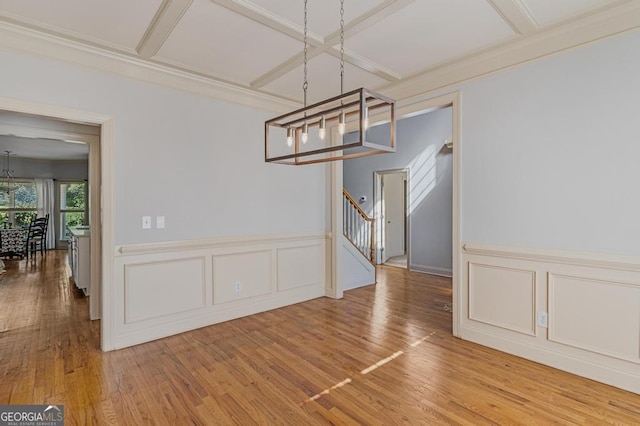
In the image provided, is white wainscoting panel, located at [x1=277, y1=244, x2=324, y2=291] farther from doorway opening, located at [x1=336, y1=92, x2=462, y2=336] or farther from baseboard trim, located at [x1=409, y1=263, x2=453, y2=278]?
baseboard trim, located at [x1=409, y1=263, x2=453, y2=278]

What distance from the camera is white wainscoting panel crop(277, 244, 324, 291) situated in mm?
4391

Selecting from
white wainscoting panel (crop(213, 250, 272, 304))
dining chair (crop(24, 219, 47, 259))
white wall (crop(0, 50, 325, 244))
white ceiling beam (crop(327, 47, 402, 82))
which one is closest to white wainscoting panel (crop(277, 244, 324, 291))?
white wainscoting panel (crop(213, 250, 272, 304))

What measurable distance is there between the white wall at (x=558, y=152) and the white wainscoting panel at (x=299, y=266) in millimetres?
2183

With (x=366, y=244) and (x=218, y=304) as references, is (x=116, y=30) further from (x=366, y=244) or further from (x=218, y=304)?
(x=366, y=244)

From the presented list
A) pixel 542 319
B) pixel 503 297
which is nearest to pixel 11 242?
pixel 503 297

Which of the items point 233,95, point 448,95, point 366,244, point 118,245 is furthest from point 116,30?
point 366,244

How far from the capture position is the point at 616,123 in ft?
8.02

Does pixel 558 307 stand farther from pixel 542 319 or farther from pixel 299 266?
pixel 299 266

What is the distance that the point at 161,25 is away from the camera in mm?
2531

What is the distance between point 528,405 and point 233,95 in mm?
4020

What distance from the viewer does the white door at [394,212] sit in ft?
27.3

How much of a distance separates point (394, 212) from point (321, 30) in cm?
640

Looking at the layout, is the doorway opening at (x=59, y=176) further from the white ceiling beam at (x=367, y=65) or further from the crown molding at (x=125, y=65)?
the white ceiling beam at (x=367, y=65)

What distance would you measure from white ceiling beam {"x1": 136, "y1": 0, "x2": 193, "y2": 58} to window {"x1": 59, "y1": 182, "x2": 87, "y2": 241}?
913 centimetres
